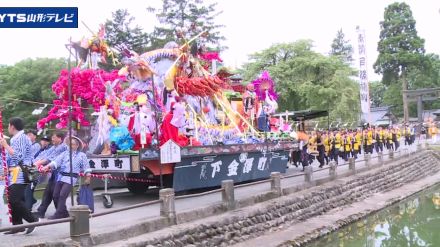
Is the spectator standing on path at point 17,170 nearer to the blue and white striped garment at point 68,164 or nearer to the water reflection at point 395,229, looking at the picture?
the blue and white striped garment at point 68,164

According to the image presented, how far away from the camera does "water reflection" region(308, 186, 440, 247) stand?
11.6 meters

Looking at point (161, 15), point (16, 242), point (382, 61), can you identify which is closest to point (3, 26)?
point (16, 242)

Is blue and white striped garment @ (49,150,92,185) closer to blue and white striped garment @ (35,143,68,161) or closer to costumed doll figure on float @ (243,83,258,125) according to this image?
blue and white striped garment @ (35,143,68,161)

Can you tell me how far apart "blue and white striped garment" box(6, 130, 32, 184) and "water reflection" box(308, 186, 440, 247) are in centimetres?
671

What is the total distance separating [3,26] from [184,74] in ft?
21.0

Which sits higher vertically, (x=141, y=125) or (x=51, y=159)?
(x=141, y=125)

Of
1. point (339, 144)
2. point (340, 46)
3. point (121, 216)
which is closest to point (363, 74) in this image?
point (339, 144)

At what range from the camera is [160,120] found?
446 inches

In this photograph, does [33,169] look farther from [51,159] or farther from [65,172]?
[51,159]

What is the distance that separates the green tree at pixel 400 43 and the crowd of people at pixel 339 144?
13582 millimetres

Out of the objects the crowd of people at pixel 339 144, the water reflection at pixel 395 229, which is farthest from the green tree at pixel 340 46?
Answer: the water reflection at pixel 395 229

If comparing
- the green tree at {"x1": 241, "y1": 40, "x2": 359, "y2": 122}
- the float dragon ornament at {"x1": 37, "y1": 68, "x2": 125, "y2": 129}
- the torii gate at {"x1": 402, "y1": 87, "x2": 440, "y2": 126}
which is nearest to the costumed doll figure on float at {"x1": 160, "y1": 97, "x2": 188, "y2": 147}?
the float dragon ornament at {"x1": 37, "y1": 68, "x2": 125, "y2": 129}

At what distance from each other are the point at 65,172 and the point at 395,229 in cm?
955

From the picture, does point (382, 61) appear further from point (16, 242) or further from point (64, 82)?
point (16, 242)
